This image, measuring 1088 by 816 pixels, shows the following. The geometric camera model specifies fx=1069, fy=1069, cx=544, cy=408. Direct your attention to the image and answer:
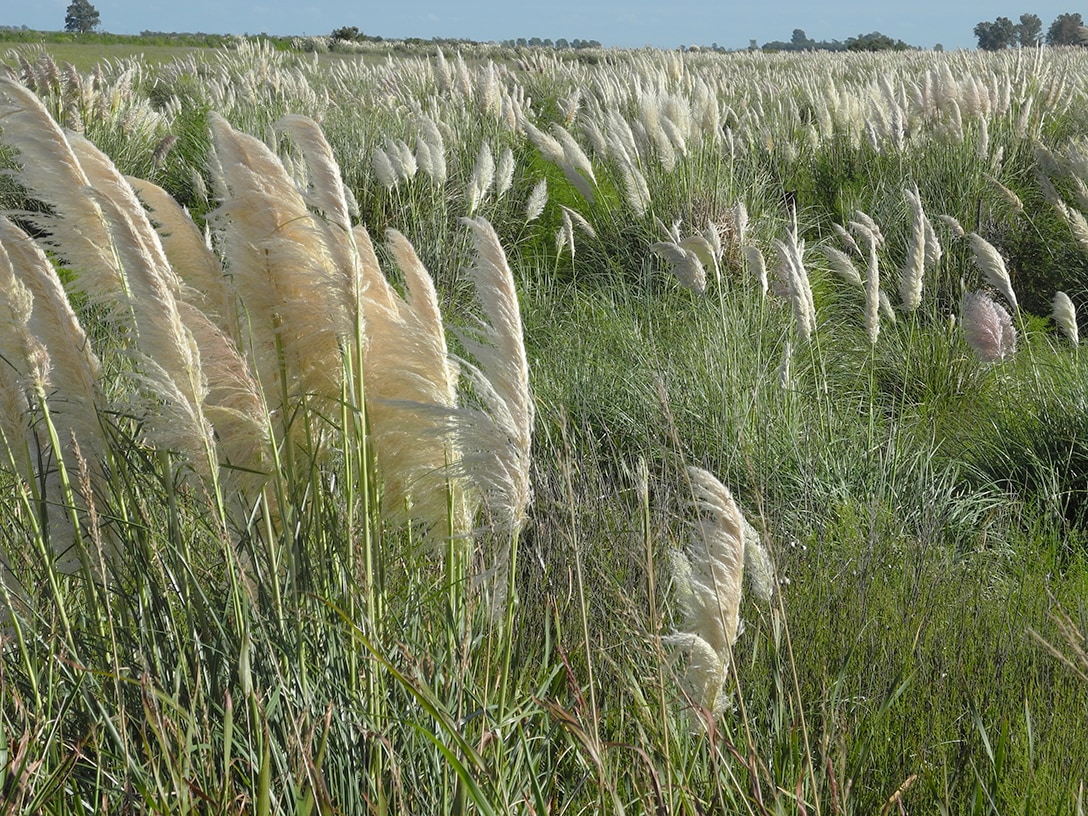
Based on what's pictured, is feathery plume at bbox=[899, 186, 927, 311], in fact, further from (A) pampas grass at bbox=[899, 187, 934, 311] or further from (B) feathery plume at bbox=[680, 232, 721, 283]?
(B) feathery plume at bbox=[680, 232, 721, 283]

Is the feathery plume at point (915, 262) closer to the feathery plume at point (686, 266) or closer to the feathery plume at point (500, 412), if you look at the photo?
the feathery plume at point (686, 266)

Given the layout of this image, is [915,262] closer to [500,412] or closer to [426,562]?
[426,562]

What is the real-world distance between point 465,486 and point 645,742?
534 millimetres

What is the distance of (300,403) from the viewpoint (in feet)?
6.44

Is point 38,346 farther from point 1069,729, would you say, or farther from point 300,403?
point 1069,729

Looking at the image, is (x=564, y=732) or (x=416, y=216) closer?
(x=564, y=732)

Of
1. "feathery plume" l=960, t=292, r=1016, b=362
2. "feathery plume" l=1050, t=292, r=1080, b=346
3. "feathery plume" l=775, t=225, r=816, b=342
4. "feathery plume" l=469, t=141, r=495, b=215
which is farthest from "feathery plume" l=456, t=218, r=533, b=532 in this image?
"feathery plume" l=469, t=141, r=495, b=215

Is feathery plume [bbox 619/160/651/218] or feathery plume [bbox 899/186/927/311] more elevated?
feathery plume [bbox 619/160/651/218]

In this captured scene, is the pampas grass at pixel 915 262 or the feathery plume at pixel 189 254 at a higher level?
the feathery plume at pixel 189 254

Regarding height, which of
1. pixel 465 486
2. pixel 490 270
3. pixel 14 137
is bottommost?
pixel 465 486

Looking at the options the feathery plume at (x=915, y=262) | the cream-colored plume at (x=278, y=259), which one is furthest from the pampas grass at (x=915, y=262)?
the cream-colored plume at (x=278, y=259)

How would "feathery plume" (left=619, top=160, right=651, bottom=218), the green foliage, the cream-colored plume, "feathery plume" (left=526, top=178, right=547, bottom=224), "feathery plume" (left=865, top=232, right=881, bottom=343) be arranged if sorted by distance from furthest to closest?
the green foliage → "feathery plume" (left=526, top=178, right=547, bottom=224) → "feathery plume" (left=619, top=160, right=651, bottom=218) → "feathery plume" (left=865, top=232, right=881, bottom=343) → the cream-colored plume

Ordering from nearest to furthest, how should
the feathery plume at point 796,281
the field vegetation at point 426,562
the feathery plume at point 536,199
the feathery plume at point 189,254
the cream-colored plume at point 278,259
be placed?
the field vegetation at point 426,562 < the cream-colored plume at point 278,259 < the feathery plume at point 189,254 < the feathery plume at point 796,281 < the feathery plume at point 536,199

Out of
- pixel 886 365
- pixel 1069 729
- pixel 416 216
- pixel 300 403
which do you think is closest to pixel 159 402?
pixel 300 403
